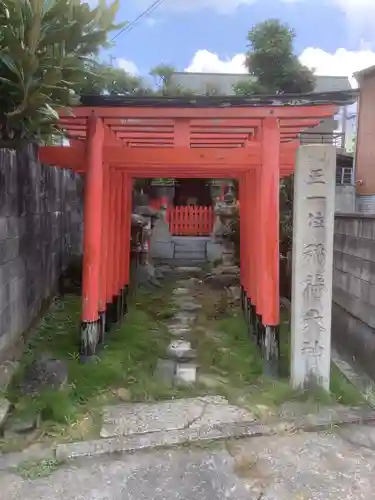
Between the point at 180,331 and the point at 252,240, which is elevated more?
the point at 252,240

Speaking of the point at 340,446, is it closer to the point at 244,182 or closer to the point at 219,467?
the point at 219,467

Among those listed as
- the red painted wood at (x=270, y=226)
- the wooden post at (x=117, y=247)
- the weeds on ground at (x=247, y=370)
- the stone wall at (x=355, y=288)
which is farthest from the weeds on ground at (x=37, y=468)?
the wooden post at (x=117, y=247)

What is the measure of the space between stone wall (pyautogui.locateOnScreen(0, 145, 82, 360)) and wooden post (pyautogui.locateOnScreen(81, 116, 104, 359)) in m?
0.80

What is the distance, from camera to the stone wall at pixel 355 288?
5758 millimetres

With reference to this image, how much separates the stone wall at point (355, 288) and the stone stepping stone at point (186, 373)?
2.10 metres

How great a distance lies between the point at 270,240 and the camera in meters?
5.82

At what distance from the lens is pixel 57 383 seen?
4.90m

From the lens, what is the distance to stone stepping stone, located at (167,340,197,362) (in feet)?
21.5

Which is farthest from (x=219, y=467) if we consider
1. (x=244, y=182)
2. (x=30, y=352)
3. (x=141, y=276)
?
(x=141, y=276)

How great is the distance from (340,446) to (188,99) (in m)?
3.92

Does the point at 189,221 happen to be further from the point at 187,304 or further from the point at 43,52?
the point at 43,52

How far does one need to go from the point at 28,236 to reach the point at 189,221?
41.0 feet

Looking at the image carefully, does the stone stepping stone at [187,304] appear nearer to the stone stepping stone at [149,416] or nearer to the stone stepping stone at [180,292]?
the stone stepping stone at [180,292]

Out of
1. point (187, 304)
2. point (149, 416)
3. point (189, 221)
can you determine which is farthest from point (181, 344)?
point (189, 221)
